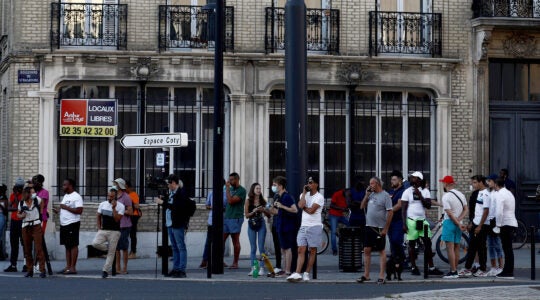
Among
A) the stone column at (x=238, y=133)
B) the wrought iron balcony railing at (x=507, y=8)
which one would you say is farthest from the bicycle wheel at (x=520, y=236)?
the stone column at (x=238, y=133)

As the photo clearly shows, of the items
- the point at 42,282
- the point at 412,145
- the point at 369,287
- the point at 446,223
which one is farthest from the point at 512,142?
the point at 42,282

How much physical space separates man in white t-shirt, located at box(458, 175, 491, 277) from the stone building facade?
22.3ft

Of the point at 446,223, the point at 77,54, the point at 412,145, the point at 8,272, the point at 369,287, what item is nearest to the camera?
the point at 369,287

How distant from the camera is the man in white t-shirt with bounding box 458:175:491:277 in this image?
75.4 ft

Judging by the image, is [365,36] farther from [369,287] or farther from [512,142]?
[369,287]

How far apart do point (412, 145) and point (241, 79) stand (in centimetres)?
417

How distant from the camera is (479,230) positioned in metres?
23.0

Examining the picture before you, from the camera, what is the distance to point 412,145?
30.6m

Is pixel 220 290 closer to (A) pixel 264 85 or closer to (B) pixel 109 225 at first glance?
(B) pixel 109 225

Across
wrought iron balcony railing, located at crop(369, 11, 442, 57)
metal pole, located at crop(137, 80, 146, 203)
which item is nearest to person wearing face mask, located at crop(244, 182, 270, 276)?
metal pole, located at crop(137, 80, 146, 203)

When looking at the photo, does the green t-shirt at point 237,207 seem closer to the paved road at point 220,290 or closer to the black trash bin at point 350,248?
the black trash bin at point 350,248

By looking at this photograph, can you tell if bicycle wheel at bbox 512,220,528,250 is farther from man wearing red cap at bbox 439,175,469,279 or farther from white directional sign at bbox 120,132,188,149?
white directional sign at bbox 120,132,188,149

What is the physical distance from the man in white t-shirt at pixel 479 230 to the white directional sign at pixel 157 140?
5.06 meters

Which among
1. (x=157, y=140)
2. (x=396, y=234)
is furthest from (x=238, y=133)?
(x=396, y=234)
